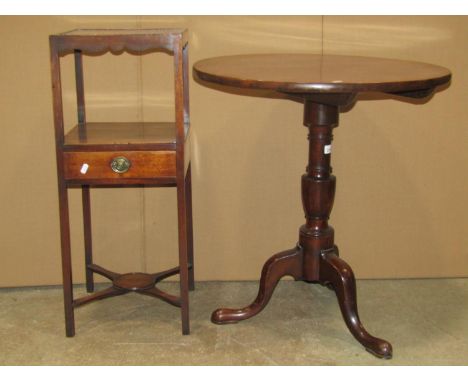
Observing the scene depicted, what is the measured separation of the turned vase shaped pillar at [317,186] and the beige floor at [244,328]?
239 millimetres

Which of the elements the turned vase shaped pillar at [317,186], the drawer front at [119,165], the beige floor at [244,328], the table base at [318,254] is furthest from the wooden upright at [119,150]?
the turned vase shaped pillar at [317,186]

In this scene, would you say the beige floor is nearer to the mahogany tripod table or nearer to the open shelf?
the mahogany tripod table

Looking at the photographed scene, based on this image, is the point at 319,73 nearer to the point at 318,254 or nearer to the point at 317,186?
the point at 317,186

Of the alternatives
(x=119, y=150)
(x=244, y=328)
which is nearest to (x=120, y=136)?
(x=119, y=150)

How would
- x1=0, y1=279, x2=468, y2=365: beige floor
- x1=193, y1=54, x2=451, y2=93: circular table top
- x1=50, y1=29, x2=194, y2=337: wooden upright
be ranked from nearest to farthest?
1. x1=193, y1=54, x2=451, y2=93: circular table top
2. x1=50, y1=29, x2=194, y2=337: wooden upright
3. x1=0, y1=279, x2=468, y2=365: beige floor

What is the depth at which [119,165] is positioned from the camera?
2.24 meters

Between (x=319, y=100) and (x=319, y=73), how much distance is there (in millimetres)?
154

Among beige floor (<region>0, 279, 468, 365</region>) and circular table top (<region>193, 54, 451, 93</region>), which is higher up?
Result: circular table top (<region>193, 54, 451, 93</region>)

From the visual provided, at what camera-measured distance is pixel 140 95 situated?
2.66 m

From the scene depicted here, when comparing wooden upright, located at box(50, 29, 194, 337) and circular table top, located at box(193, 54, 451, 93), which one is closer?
circular table top, located at box(193, 54, 451, 93)

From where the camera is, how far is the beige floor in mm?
2293

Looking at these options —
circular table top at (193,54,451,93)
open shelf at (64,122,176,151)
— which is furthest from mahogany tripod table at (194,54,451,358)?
open shelf at (64,122,176,151)

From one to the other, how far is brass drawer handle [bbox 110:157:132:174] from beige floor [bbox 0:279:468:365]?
0.62 m
